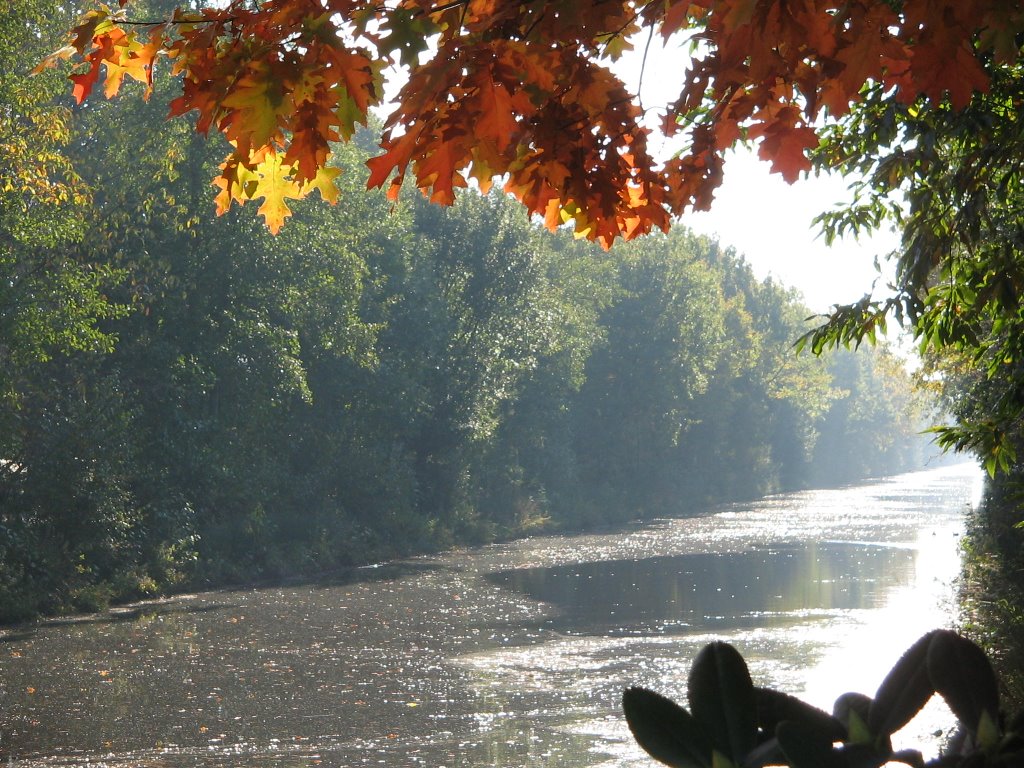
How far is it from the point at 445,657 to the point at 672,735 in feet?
46.2

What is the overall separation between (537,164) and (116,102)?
2482cm

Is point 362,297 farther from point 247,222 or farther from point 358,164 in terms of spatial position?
point 247,222

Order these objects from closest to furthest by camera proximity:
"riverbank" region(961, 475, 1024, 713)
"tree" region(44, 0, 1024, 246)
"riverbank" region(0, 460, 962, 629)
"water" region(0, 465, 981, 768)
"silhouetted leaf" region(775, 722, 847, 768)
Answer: "silhouetted leaf" region(775, 722, 847, 768), "tree" region(44, 0, 1024, 246), "riverbank" region(961, 475, 1024, 713), "water" region(0, 465, 981, 768), "riverbank" region(0, 460, 962, 629)

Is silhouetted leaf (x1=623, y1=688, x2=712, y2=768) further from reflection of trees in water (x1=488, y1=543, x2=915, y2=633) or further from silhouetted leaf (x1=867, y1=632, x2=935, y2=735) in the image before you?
reflection of trees in water (x1=488, y1=543, x2=915, y2=633)

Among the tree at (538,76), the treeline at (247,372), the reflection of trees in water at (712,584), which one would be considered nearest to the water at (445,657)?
the reflection of trees in water at (712,584)

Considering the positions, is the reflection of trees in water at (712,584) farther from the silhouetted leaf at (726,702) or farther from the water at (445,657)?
the silhouetted leaf at (726,702)

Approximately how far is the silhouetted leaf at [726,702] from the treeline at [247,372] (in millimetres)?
17955

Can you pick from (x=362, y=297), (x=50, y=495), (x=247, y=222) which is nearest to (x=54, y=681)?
(x=50, y=495)

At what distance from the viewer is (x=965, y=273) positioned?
5711mm

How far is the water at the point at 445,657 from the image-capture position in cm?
1001

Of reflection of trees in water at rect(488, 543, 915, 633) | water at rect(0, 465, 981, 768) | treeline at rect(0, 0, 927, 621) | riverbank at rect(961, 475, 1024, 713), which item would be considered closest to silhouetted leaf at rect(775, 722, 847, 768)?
riverbank at rect(961, 475, 1024, 713)

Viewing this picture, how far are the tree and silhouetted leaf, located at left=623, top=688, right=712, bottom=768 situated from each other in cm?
169

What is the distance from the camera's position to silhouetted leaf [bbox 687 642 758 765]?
1117mm

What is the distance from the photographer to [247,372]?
2503cm
